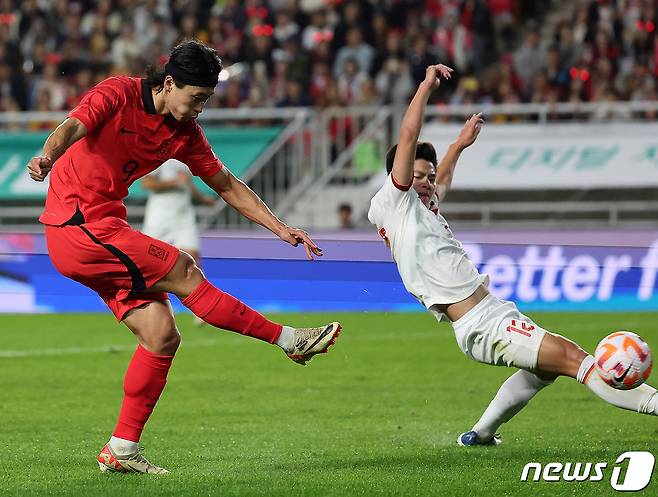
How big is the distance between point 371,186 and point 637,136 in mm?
3944

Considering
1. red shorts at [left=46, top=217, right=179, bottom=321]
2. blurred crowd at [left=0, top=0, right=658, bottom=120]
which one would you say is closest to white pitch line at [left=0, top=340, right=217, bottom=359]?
red shorts at [left=46, top=217, right=179, bottom=321]

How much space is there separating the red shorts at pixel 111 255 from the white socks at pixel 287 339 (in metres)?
0.72

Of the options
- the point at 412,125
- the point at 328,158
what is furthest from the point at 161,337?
the point at 328,158

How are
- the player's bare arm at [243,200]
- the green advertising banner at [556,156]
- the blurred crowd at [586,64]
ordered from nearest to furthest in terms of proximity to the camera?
the player's bare arm at [243,200], the green advertising banner at [556,156], the blurred crowd at [586,64]

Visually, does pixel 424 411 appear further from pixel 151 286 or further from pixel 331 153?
pixel 331 153

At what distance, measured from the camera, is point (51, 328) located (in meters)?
16.2

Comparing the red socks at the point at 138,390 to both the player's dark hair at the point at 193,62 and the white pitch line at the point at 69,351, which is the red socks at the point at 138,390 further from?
the white pitch line at the point at 69,351

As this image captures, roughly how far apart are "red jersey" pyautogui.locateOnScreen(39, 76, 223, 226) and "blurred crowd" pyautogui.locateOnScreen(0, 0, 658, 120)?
1359 centimetres

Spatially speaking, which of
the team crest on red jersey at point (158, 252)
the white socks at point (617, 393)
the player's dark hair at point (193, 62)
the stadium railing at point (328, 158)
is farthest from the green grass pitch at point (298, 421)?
the stadium railing at point (328, 158)

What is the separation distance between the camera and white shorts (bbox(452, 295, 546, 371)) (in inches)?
275

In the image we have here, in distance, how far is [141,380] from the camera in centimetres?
728

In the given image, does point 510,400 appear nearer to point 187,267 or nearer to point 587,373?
point 587,373

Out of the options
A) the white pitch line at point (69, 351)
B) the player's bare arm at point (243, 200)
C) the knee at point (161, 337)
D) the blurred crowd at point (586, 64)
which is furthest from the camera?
the blurred crowd at point (586, 64)

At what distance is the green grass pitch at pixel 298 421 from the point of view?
275 inches
